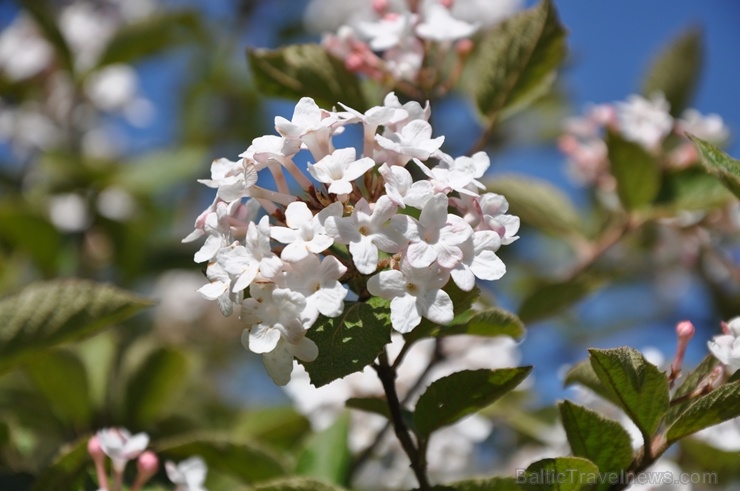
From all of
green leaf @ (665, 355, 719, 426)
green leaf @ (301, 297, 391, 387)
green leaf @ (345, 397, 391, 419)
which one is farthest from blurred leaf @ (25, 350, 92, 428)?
green leaf @ (665, 355, 719, 426)

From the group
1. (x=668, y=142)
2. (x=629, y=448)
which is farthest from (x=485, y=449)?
(x=629, y=448)

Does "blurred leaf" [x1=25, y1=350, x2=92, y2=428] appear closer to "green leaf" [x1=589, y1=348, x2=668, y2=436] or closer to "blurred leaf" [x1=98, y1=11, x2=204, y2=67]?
"green leaf" [x1=589, y1=348, x2=668, y2=436]

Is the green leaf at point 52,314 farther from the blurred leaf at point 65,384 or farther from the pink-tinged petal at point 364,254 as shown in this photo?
the pink-tinged petal at point 364,254

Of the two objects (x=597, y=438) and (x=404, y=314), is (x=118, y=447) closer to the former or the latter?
(x=404, y=314)

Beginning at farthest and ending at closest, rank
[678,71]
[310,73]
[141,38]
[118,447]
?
[141,38] → [678,71] → [310,73] → [118,447]

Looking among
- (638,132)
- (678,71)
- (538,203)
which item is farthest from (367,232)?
(678,71)

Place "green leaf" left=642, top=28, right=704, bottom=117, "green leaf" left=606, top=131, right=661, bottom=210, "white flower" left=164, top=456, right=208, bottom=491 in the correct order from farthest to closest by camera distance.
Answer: "green leaf" left=642, top=28, right=704, bottom=117 → "green leaf" left=606, top=131, right=661, bottom=210 → "white flower" left=164, top=456, right=208, bottom=491

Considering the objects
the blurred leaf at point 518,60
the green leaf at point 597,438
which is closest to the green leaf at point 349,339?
the green leaf at point 597,438
